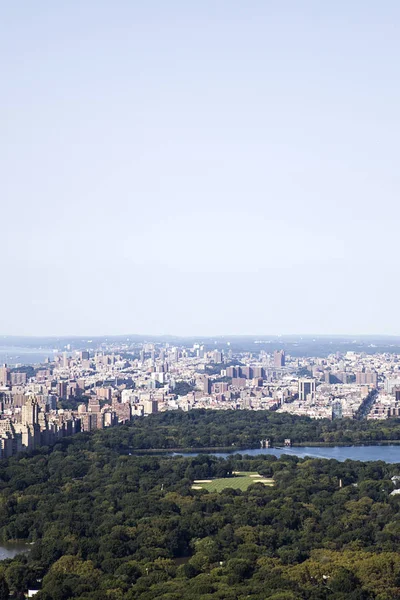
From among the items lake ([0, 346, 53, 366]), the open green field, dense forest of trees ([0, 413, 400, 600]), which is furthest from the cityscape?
lake ([0, 346, 53, 366])

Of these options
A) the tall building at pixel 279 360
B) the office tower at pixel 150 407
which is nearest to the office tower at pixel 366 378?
the tall building at pixel 279 360

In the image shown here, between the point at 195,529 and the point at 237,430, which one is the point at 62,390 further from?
the point at 195,529

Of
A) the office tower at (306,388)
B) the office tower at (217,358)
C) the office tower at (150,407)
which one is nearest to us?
the office tower at (150,407)

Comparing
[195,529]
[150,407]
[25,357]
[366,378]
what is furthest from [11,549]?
[25,357]

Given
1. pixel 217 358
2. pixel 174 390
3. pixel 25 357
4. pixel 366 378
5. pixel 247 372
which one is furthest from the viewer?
pixel 25 357

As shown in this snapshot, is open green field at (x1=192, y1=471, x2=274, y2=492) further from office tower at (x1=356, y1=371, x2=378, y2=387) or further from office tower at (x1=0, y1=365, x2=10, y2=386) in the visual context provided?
office tower at (x1=356, y1=371, x2=378, y2=387)

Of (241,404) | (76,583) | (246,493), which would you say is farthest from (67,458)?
(241,404)

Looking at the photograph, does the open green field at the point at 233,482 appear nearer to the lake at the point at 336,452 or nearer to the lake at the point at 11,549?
the lake at the point at 336,452

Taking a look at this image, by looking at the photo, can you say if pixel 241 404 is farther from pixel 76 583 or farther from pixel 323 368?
pixel 76 583
